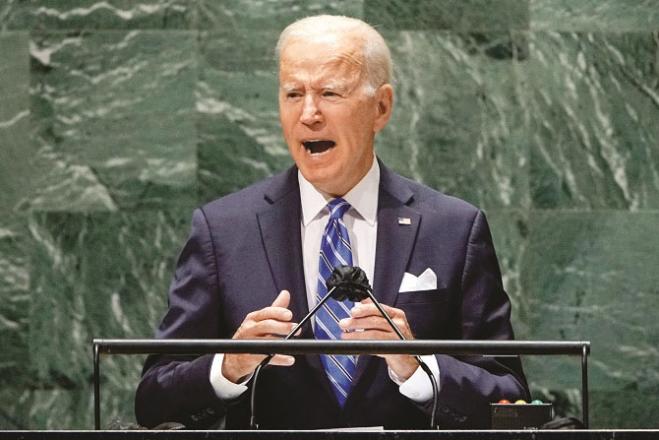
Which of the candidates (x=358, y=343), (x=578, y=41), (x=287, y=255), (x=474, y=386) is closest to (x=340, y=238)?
(x=287, y=255)

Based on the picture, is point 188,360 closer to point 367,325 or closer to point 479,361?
point 367,325

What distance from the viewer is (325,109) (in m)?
4.09

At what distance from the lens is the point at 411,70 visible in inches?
222

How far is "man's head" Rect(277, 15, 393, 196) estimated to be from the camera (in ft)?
13.4

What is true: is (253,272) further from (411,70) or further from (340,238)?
(411,70)

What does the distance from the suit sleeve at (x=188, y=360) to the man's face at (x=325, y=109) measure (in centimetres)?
39

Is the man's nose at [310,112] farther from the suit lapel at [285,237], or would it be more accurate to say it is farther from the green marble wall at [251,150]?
the green marble wall at [251,150]

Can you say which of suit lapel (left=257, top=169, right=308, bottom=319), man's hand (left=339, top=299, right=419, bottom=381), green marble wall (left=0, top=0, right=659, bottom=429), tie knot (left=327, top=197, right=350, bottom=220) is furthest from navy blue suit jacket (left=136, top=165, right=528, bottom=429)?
green marble wall (left=0, top=0, right=659, bottom=429)

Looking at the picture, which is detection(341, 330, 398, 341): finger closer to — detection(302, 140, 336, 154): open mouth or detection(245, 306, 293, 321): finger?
detection(245, 306, 293, 321): finger

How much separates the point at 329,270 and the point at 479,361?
53 cm

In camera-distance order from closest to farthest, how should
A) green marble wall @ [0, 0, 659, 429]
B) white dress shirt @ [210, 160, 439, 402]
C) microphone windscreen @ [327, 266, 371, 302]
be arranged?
microphone windscreen @ [327, 266, 371, 302] → white dress shirt @ [210, 160, 439, 402] → green marble wall @ [0, 0, 659, 429]

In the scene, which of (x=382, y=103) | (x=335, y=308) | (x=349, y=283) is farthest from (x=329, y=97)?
(x=349, y=283)

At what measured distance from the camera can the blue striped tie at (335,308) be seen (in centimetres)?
392

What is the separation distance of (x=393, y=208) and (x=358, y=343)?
4.15 ft
